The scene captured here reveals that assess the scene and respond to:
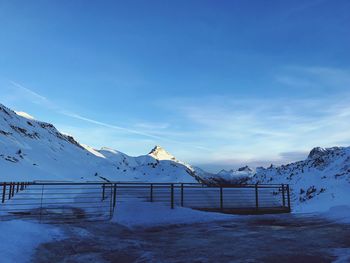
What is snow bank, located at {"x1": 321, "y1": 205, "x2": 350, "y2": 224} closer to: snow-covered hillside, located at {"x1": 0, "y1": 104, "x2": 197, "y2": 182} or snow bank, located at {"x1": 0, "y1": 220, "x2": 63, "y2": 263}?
snow bank, located at {"x1": 0, "y1": 220, "x2": 63, "y2": 263}

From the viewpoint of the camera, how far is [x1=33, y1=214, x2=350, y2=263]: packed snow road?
8.10 m

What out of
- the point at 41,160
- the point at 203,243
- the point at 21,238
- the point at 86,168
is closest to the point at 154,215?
the point at 203,243

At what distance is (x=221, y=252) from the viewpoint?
8.58 metres

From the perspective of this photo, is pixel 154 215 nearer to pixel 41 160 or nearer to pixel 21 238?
pixel 21 238

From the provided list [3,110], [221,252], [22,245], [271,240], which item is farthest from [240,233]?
[3,110]

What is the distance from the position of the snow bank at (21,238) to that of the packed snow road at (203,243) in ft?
0.89

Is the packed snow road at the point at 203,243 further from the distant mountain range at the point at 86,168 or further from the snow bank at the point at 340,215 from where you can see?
the distant mountain range at the point at 86,168

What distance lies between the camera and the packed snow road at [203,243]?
8.10m

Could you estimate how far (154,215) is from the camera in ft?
50.2

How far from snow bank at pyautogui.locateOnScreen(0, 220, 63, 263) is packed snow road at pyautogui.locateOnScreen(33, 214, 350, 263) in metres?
0.27

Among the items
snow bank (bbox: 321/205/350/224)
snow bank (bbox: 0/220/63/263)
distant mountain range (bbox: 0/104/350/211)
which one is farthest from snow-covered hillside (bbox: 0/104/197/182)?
snow bank (bbox: 321/205/350/224)

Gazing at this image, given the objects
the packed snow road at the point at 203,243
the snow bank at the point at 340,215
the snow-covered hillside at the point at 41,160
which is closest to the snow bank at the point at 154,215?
the packed snow road at the point at 203,243

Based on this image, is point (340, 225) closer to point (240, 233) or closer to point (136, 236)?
point (240, 233)

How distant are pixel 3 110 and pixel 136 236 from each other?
8522cm
